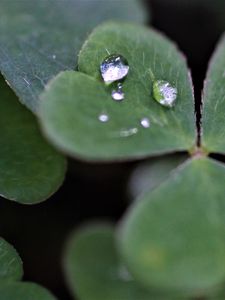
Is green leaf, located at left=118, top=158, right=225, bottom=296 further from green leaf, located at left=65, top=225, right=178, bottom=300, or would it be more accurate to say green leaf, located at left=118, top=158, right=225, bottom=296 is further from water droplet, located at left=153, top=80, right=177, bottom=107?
green leaf, located at left=65, top=225, right=178, bottom=300

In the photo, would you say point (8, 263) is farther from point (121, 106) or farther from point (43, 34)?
point (43, 34)

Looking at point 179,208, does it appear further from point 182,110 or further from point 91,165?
point 91,165

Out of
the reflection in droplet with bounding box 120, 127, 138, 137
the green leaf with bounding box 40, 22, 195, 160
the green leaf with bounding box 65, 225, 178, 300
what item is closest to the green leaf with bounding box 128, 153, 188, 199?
the green leaf with bounding box 65, 225, 178, 300

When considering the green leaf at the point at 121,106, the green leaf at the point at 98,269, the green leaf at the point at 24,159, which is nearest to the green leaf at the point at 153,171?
the green leaf at the point at 98,269

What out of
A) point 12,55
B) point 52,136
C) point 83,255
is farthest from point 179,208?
point 83,255

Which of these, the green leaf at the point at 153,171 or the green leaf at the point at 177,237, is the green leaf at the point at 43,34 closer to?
the green leaf at the point at 177,237
